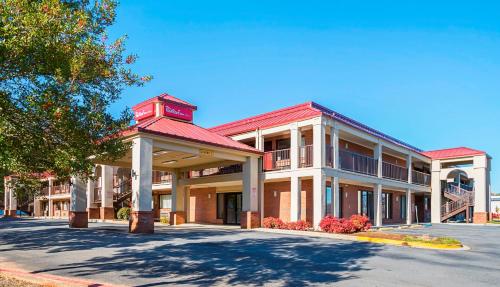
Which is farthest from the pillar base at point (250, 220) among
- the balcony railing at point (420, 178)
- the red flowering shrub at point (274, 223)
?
the balcony railing at point (420, 178)

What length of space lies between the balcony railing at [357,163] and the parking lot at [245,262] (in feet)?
31.7

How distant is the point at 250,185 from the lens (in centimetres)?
2575

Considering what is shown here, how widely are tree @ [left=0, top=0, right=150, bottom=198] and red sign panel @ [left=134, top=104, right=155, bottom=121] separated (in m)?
16.6

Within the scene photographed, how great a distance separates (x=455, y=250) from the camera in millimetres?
16859

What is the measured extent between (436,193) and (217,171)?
70.1ft

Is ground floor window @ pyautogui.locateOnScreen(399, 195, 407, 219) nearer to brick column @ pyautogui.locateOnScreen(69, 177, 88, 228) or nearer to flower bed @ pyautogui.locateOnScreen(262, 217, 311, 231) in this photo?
flower bed @ pyautogui.locateOnScreen(262, 217, 311, 231)

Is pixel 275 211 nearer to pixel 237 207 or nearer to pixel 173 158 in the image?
pixel 237 207

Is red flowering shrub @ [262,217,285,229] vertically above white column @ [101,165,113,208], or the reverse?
white column @ [101,165,113,208]

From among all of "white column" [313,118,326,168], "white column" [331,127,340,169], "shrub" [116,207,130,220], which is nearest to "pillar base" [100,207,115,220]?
"shrub" [116,207,130,220]

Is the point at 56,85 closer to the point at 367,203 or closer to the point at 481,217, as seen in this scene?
the point at 367,203

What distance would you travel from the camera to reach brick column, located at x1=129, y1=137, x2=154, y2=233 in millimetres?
19625

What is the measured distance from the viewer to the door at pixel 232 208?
31.4m

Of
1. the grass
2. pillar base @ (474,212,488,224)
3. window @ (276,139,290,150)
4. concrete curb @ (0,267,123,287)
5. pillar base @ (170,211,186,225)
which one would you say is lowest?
pillar base @ (474,212,488,224)

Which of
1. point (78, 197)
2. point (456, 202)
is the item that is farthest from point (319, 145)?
point (456, 202)
